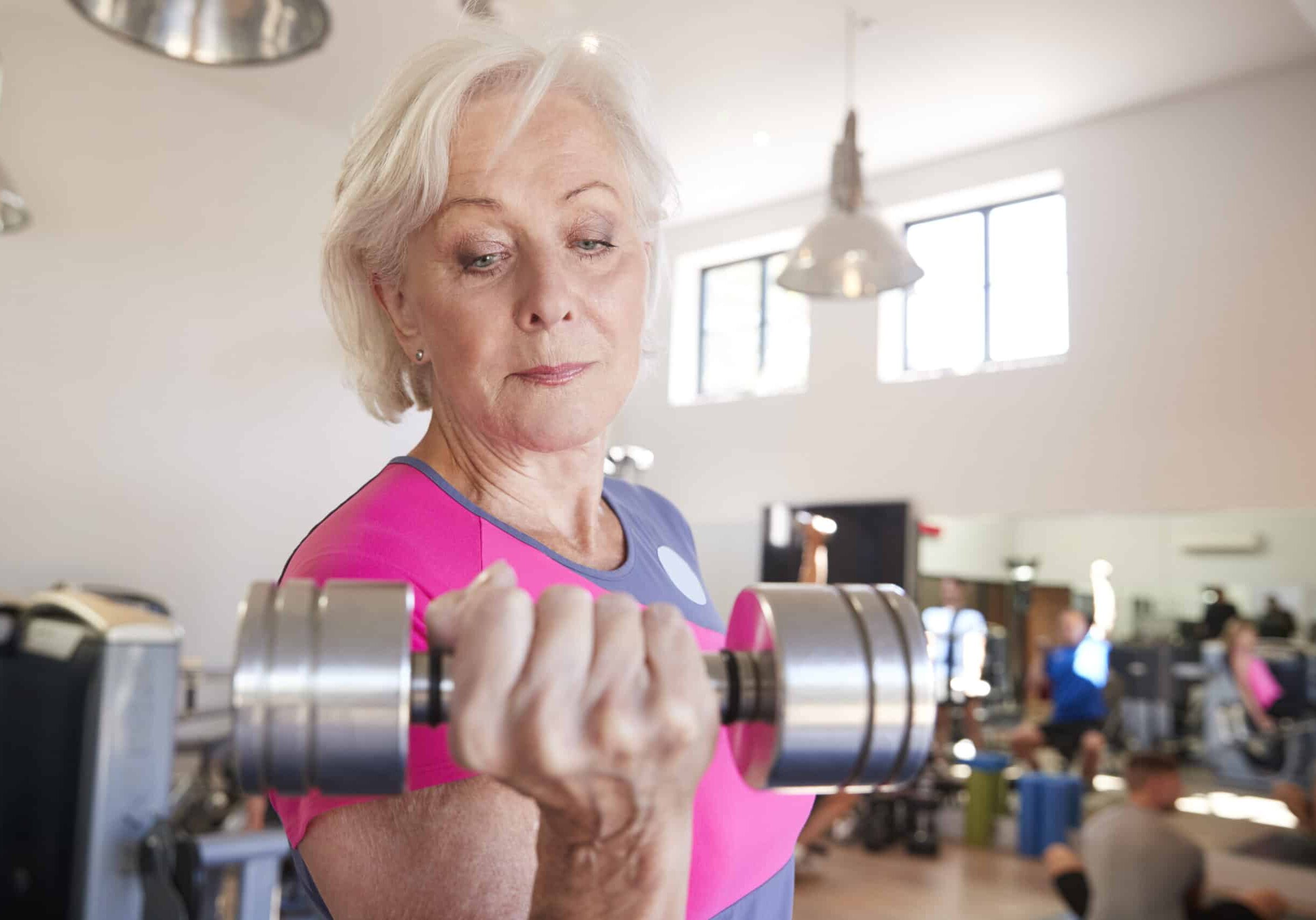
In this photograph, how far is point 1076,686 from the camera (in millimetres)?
5762

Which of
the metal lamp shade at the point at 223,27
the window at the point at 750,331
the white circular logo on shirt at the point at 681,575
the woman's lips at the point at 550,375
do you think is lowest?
the white circular logo on shirt at the point at 681,575

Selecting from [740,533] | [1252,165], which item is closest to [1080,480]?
[1252,165]

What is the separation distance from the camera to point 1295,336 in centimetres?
516

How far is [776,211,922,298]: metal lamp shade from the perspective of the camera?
3594 millimetres

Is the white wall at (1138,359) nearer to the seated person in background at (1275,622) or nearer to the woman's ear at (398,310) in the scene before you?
the seated person in background at (1275,622)

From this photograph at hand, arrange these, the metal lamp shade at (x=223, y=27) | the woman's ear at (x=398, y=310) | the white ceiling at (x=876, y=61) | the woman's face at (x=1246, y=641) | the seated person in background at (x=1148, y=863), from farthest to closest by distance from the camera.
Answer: the woman's face at (x=1246, y=641) < the white ceiling at (x=876, y=61) < the seated person in background at (x=1148, y=863) < the metal lamp shade at (x=223, y=27) < the woman's ear at (x=398, y=310)

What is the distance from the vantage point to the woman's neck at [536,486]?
0.85 meters

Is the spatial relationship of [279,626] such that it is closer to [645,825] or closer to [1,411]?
[645,825]

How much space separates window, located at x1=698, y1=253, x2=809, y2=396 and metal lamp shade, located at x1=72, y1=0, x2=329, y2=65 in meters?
5.45

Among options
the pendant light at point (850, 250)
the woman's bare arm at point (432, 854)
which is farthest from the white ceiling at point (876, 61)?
the woman's bare arm at point (432, 854)

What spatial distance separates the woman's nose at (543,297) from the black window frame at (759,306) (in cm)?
673

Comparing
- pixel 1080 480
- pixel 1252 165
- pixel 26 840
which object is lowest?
pixel 26 840

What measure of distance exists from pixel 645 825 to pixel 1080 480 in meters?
5.77

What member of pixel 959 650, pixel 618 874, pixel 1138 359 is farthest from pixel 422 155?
pixel 959 650
